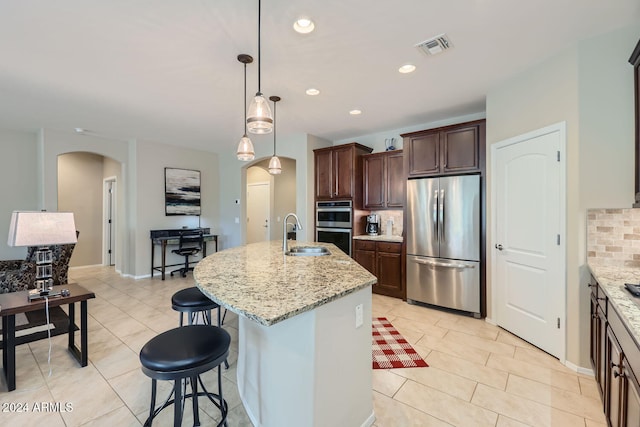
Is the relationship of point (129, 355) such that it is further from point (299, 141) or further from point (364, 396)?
point (299, 141)

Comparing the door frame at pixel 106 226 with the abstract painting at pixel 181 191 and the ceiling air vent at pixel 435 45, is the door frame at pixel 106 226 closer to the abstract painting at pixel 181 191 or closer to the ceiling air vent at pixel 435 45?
the abstract painting at pixel 181 191

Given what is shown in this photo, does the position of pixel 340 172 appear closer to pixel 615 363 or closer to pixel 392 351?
pixel 392 351

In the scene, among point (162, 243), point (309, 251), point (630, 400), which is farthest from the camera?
point (162, 243)

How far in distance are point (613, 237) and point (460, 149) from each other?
1.79 meters

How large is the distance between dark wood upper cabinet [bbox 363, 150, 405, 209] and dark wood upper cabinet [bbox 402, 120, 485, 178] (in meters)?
0.42

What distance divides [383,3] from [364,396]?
8.30ft

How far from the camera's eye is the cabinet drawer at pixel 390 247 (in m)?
4.19

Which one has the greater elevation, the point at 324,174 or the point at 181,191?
the point at 324,174

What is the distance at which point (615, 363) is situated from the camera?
58.7 inches

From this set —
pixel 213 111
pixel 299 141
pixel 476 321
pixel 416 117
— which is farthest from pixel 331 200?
pixel 476 321

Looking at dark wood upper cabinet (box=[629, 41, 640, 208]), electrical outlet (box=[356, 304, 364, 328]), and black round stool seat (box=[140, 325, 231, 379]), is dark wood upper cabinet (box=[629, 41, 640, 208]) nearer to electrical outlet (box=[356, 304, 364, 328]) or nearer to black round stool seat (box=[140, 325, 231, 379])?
electrical outlet (box=[356, 304, 364, 328])

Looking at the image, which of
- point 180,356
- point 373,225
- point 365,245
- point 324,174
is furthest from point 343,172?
point 180,356

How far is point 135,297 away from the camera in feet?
14.4

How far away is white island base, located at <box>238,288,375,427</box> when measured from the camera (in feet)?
4.50
